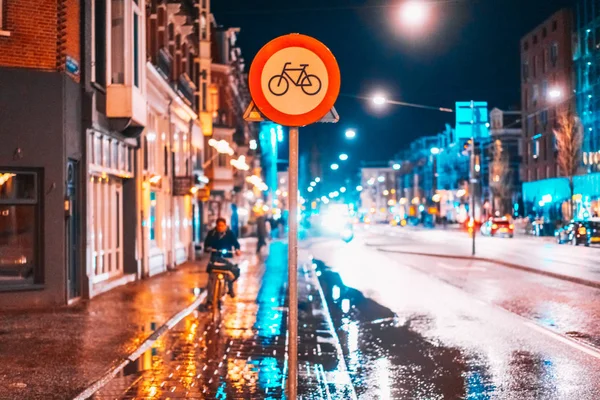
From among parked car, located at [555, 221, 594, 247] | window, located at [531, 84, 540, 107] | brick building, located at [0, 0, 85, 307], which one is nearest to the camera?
brick building, located at [0, 0, 85, 307]

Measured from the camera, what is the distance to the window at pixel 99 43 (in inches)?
727

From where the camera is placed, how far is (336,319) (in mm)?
15305

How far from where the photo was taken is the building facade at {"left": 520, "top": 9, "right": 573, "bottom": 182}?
73.8 meters

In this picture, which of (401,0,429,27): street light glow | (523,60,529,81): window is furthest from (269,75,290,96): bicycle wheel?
(523,60,529,81): window

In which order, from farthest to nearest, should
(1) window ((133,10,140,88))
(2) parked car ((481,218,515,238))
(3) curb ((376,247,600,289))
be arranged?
1. (2) parked car ((481,218,515,238))
2. (3) curb ((376,247,600,289))
3. (1) window ((133,10,140,88))

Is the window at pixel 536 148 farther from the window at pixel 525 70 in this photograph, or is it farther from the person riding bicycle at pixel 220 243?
the person riding bicycle at pixel 220 243

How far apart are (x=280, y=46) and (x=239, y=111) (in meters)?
71.5

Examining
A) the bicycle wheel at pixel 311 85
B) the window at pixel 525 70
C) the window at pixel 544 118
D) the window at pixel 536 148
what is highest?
the window at pixel 525 70

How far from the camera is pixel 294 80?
5.75 meters

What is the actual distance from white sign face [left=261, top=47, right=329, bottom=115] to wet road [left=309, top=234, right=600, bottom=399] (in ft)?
12.8

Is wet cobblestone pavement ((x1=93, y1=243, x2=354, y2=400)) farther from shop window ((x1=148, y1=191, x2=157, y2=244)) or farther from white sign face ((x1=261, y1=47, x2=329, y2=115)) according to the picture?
shop window ((x1=148, y1=191, x2=157, y2=244))

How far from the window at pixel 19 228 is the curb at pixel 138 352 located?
284 cm

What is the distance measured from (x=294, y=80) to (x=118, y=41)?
580 inches

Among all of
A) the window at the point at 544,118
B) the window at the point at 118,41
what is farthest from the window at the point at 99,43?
the window at the point at 544,118
